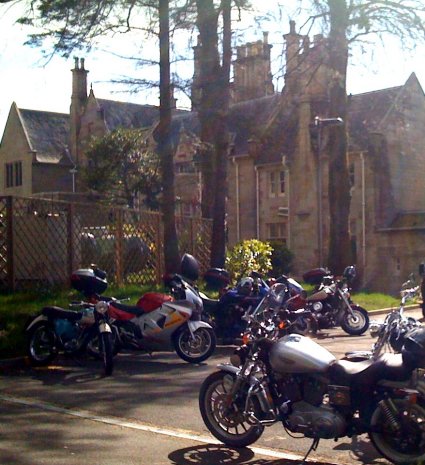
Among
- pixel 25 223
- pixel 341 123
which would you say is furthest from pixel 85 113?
pixel 25 223

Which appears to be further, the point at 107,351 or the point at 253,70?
the point at 253,70

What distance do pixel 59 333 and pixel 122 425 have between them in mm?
4261

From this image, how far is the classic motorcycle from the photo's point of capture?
6.97m

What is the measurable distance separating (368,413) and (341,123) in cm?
1991

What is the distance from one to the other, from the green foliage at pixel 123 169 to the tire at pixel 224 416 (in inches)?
1466

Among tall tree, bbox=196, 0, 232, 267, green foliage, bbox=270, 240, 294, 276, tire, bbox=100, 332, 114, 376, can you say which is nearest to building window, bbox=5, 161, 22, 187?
green foliage, bbox=270, 240, 294, 276

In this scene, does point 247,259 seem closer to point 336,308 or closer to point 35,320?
point 336,308

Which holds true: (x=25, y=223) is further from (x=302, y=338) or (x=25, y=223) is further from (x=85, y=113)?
(x=85, y=113)

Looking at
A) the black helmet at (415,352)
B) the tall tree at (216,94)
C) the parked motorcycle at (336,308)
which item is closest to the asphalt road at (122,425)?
the black helmet at (415,352)

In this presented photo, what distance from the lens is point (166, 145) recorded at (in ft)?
64.1

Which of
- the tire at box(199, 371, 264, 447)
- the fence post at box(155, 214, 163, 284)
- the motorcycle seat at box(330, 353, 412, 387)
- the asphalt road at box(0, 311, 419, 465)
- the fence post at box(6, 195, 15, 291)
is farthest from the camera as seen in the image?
the fence post at box(155, 214, 163, 284)

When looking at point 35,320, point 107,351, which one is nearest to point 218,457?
point 107,351

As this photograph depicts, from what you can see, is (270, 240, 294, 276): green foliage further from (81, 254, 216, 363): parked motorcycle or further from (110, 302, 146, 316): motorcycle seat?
(110, 302, 146, 316): motorcycle seat

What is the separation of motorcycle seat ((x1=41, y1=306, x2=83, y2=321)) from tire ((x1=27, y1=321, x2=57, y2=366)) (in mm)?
165
